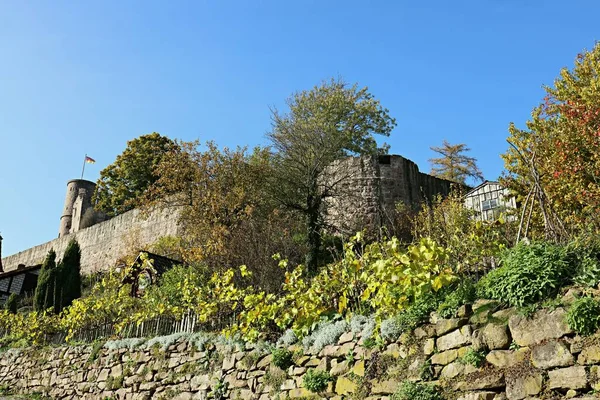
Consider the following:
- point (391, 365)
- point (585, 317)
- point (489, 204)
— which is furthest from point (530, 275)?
point (489, 204)

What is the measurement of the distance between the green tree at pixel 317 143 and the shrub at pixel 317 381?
5.75m

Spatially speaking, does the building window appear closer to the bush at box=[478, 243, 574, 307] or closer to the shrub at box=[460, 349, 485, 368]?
the bush at box=[478, 243, 574, 307]

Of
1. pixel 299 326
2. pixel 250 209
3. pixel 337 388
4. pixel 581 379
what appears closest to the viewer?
pixel 581 379

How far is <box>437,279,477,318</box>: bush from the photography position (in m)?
6.24

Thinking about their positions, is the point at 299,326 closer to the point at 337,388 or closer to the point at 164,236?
the point at 337,388

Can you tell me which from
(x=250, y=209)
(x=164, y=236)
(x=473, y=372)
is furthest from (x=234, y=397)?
(x=164, y=236)

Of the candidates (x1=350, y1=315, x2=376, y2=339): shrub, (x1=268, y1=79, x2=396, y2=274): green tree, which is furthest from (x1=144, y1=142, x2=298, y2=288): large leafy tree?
(x1=350, y1=315, x2=376, y2=339): shrub

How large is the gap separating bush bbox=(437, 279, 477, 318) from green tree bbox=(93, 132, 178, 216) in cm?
3021

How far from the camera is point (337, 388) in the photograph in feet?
22.9

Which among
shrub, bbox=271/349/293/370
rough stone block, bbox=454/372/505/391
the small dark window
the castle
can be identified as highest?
the small dark window

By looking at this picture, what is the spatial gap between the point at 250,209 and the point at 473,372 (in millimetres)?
12015

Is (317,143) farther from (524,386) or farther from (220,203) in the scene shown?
(524,386)

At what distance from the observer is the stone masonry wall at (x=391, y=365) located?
509 cm

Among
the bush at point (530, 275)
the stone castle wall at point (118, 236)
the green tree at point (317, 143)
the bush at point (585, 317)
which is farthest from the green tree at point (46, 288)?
the bush at point (585, 317)
